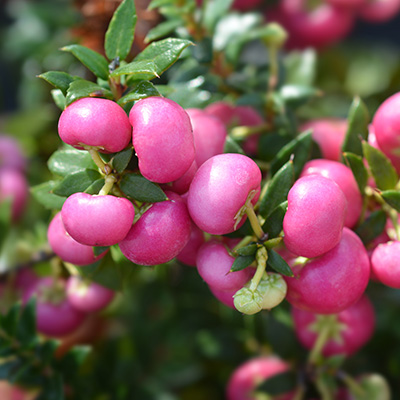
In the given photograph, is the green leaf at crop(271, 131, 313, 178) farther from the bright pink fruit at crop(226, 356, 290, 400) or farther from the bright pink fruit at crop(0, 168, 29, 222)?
the bright pink fruit at crop(0, 168, 29, 222)

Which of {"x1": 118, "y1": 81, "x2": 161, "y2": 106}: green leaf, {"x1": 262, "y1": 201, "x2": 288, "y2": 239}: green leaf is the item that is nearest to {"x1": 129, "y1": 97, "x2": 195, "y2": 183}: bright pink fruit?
{"x1": 118, "y1": 81, "x2": 161, "y2": 106}: green leaf

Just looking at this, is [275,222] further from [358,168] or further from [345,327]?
[345,327]

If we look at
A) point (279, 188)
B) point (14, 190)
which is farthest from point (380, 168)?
point (14, 190)

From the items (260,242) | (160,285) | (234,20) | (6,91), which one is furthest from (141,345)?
(6,91)

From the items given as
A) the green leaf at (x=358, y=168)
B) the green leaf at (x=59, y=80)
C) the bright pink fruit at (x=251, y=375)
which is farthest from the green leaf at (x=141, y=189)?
the bright pink fruit at (x=251, y=375)

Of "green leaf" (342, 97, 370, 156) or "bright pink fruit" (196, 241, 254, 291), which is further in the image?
"green leaf" (342, 97, 370, 156)

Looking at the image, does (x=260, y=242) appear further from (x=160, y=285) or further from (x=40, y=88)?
(x=40, y=88)

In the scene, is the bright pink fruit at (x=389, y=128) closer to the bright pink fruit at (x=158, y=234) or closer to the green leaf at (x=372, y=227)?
the green leaf at (x=372, y=227)
